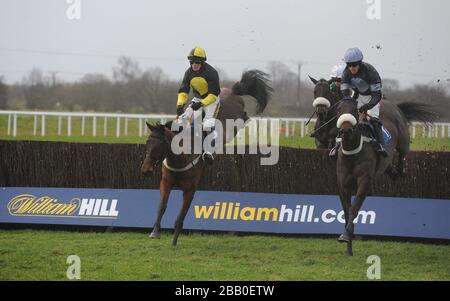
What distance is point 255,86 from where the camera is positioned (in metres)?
11.4

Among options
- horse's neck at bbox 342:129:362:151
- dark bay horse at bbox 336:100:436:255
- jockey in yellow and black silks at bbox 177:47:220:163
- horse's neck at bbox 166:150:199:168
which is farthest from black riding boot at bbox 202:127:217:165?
horse's neck at bbox 342:129:362:151

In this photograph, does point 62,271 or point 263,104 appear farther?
point 263,104

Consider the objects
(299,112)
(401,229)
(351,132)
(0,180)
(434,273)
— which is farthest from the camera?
(299,112)

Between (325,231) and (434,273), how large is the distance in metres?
2.52

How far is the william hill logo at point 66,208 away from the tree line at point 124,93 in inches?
287

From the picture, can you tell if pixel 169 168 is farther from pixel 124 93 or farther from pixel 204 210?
pixel 124 93

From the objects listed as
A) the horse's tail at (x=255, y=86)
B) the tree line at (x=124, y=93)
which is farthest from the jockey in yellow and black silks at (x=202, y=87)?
the tree line at (x=124, y=93)

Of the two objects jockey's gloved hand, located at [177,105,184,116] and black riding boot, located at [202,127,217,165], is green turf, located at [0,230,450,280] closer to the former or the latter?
black riding boot, located at [202,127,217,165]

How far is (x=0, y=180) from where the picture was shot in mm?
10844

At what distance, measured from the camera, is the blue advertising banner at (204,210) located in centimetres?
1019

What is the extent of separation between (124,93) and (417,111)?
13.4 metres

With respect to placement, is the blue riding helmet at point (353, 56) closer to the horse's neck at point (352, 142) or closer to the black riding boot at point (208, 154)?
the horse's neck at point (352, 142)

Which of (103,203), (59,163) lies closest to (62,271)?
(103,203)

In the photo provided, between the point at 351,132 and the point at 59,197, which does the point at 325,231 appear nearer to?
Result: the point at 351,132
